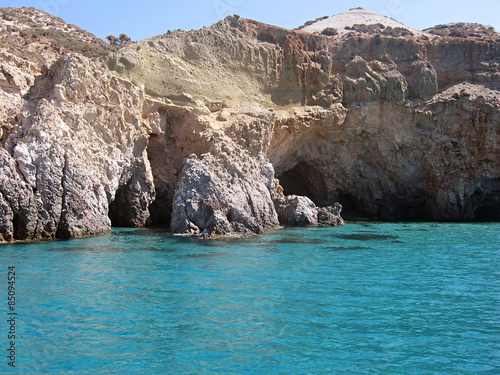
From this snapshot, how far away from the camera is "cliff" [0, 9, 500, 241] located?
19047 mm

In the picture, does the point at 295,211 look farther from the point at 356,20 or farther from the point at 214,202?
the point at 356,20

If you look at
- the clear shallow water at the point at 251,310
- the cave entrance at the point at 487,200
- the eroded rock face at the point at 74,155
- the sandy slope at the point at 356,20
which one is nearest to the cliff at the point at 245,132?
the eroded rock face at the point at 74,155

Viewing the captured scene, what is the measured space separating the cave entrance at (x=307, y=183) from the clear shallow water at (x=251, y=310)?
16.1m

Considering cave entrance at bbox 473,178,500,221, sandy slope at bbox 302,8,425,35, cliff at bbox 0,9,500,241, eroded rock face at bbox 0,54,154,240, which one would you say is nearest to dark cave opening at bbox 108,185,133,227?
cliff at bbox 0,9,500,241

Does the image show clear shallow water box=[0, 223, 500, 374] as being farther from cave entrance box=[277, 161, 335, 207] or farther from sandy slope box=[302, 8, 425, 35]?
sandy slope box=[302, 8, 425, 35]

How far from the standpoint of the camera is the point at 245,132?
2561 cm

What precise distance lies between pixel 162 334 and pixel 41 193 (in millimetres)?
11446

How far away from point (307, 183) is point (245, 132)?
377 inches

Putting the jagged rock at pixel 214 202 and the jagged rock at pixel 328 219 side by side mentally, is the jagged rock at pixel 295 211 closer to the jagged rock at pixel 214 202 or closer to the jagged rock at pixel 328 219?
the jagged rock at pixel 328 219

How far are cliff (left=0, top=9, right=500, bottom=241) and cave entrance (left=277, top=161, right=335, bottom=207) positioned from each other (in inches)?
3.5

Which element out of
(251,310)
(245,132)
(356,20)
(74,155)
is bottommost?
(251,310)

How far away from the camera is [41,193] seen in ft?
57.6

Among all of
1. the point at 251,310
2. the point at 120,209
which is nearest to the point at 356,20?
the point at 120,209

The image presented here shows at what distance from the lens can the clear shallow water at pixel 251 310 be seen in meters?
7.03
